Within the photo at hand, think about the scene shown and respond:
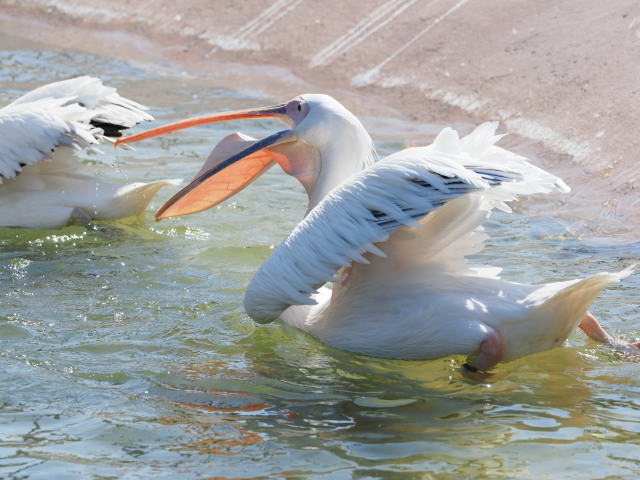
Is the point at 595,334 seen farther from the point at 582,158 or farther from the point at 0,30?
the point at 0,30

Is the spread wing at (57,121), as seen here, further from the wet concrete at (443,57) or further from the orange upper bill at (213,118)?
the wet concrete at (443,57)

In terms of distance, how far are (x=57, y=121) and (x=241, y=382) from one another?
8.14 ft

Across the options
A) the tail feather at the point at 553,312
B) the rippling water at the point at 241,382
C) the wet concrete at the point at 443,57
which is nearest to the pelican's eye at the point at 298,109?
the rippling water at the point at 241,382

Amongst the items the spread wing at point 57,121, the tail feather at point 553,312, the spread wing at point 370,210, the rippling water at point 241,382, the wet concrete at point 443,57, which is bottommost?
the rippling water at point 241,382

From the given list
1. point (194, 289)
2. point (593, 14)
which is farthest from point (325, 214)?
point (593, 14)

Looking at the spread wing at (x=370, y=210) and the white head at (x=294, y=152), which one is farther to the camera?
the white head at (x=294, y=152)

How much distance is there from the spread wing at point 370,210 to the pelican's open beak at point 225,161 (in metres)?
0.81

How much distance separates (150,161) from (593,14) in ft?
12.6

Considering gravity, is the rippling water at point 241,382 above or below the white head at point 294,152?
below

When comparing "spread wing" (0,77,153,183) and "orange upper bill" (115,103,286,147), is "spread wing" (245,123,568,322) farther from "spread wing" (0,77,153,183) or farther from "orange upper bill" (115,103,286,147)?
"spread wing" (0,77,153,183)

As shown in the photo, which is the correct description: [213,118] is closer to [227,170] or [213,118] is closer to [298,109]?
[227,170]

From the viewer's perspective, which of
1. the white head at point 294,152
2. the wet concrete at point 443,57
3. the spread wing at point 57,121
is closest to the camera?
the white head at point 294,152

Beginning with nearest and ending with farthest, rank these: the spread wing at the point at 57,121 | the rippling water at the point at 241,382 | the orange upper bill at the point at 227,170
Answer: the rippling water at the point at 241,382
the orange upper bill at the point at 227,170
the spread wing at the point at 57,121

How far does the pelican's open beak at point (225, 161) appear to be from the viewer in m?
4.44
